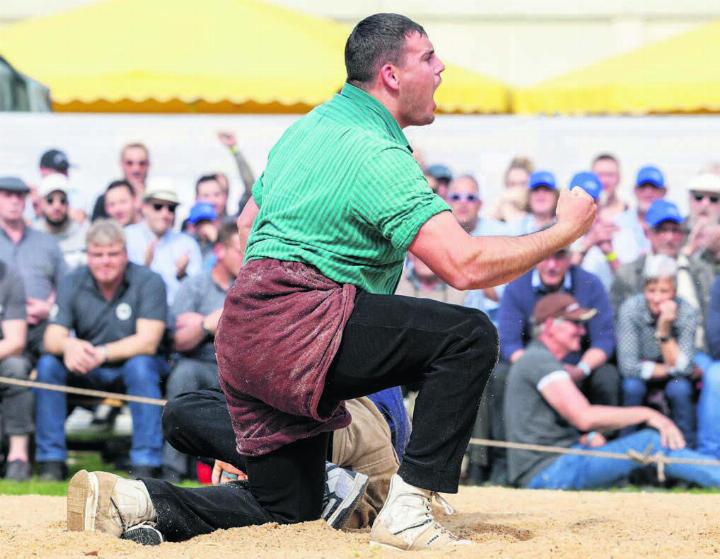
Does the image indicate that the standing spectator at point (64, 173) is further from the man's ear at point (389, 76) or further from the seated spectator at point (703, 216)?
the man's ear at point (389, 76)

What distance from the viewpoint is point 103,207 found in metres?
9.79

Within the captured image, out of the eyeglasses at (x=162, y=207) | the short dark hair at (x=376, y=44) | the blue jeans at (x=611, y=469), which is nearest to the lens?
the short dark hair at (x=376, y=44)

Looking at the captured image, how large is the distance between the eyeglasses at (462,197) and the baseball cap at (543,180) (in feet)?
1.46

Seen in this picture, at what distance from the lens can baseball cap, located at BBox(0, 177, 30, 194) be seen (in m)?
9.34

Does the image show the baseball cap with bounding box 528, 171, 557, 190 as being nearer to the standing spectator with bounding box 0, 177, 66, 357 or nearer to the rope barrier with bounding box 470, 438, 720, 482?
the rope barrier with bounding box 470, 438, 720, 482

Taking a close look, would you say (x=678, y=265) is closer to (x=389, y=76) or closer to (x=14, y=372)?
(x=14, y=372)

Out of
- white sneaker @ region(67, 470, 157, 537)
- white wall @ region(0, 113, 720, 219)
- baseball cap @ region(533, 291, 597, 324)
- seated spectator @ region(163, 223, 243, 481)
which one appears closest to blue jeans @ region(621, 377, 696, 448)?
baseball cap @ region(533, 291, 597, 324)

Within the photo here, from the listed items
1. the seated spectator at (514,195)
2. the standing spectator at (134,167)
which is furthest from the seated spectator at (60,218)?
the seated spectator at (514,195)

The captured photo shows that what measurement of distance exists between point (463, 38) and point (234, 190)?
9623mm

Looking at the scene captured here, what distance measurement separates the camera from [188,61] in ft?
36.2

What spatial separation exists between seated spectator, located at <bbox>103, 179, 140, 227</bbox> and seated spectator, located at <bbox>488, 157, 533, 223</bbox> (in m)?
2.52

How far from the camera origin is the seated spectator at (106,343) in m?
8.46

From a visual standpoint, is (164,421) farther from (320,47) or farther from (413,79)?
(320,47)

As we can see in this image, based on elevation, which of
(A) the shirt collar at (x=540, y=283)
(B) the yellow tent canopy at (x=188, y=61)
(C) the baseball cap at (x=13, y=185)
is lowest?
(A) the shirt collar at (x=540, y=283)
